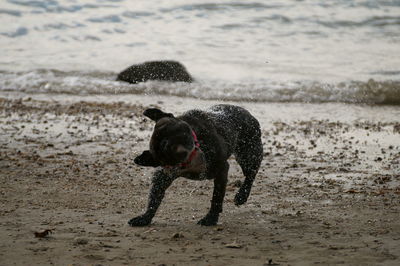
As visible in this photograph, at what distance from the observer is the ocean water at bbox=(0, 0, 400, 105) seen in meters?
13.2

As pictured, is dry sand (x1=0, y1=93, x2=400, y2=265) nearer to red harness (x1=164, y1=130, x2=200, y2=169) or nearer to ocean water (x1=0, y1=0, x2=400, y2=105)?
red harness (x1=164, y1=130, x2=200, y2=169)

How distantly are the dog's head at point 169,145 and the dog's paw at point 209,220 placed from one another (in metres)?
0.87

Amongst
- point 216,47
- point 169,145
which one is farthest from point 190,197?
point 216,47

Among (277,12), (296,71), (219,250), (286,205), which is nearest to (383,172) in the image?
(286,205)

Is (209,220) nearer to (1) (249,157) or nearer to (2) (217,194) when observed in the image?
(2) (217,194)

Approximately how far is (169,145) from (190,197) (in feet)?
6.20

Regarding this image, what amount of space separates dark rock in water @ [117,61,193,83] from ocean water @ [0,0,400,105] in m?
0.35

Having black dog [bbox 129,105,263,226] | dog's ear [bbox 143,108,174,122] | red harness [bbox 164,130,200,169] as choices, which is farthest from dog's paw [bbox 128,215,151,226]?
dog's ear [bbox 143,108,174,122]

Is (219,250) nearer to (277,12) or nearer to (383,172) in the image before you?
(383,172)

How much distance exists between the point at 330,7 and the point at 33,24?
10.4 meters

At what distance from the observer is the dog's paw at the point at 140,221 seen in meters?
5.20

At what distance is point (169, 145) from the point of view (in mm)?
4449

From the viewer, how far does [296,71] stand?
14828 mm

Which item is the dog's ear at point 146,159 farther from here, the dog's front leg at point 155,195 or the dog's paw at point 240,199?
the dog's paw at point 240,199
